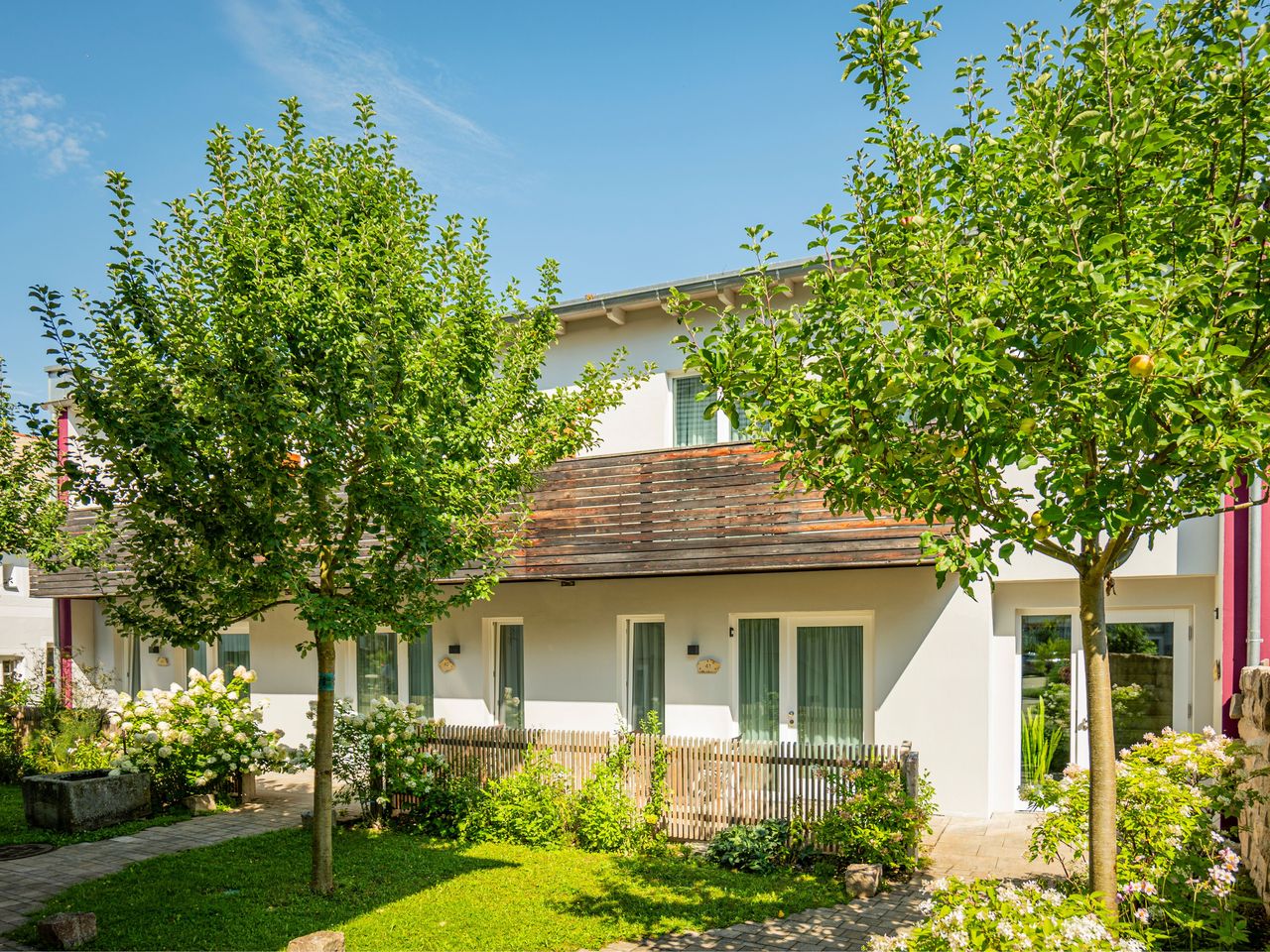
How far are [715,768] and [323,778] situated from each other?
13.2ft

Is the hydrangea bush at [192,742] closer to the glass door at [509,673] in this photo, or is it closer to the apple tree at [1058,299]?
the glass door at [509,673]

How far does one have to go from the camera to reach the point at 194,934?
7016 millimetres

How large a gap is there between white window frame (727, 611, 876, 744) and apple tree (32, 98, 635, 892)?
505 centimetres

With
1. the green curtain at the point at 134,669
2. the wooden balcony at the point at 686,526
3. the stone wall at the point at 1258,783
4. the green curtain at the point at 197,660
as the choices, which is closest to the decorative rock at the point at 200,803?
the wooden balcony at the point at 686,526

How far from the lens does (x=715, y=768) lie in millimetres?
9750

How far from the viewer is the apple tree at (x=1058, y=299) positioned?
11.7 ft

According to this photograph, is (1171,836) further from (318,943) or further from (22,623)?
(22,623)

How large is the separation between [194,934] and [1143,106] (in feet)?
26.6

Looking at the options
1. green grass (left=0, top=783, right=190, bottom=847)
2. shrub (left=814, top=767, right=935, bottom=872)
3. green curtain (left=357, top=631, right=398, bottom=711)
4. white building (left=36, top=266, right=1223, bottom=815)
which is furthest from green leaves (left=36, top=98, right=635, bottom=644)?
green curtain (left=357, top=631, right=398, bottom=711)

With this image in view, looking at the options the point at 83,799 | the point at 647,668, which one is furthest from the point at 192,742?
the point at 647,668

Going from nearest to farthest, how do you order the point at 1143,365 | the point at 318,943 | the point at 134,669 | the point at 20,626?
the point at 1143,365 → the point at 318,943 → the point at 134,669 → the point at 20,626

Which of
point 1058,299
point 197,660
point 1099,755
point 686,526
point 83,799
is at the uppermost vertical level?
point 1058,299

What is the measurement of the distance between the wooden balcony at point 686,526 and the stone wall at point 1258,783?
139 inches

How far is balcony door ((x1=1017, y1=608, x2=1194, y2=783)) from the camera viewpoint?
35.4 ft
